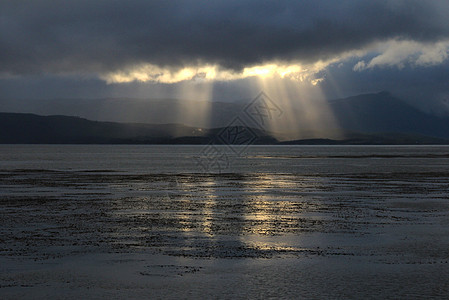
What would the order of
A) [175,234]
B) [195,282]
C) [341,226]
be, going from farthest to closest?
[341,226] → [175,234] → [195,282]

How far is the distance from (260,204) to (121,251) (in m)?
21.3

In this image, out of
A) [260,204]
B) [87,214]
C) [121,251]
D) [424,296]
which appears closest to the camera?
[424,296]

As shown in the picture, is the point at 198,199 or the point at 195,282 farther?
the point at 198,199

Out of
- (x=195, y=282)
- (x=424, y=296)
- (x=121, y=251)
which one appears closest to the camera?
(x=424, y=296)

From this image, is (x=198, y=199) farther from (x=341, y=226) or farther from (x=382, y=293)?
(x=382, y=293)

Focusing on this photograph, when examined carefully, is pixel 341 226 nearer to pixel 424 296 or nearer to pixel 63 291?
pixel 424 296

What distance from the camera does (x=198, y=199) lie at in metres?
49.8

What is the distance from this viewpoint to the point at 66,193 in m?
55.2

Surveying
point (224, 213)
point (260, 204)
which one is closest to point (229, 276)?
point (224, 213)

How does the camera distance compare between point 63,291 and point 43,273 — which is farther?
point 43,273

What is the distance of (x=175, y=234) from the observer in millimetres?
30141

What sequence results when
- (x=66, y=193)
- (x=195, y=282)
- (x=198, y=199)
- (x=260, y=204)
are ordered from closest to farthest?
(x=195, y=282) < (x=260, y=204) < (x=198, y=199) < (x=66, y=193)

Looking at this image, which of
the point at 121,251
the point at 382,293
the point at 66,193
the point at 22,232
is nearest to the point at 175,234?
the point at 121,251

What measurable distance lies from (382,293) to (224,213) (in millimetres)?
21325
